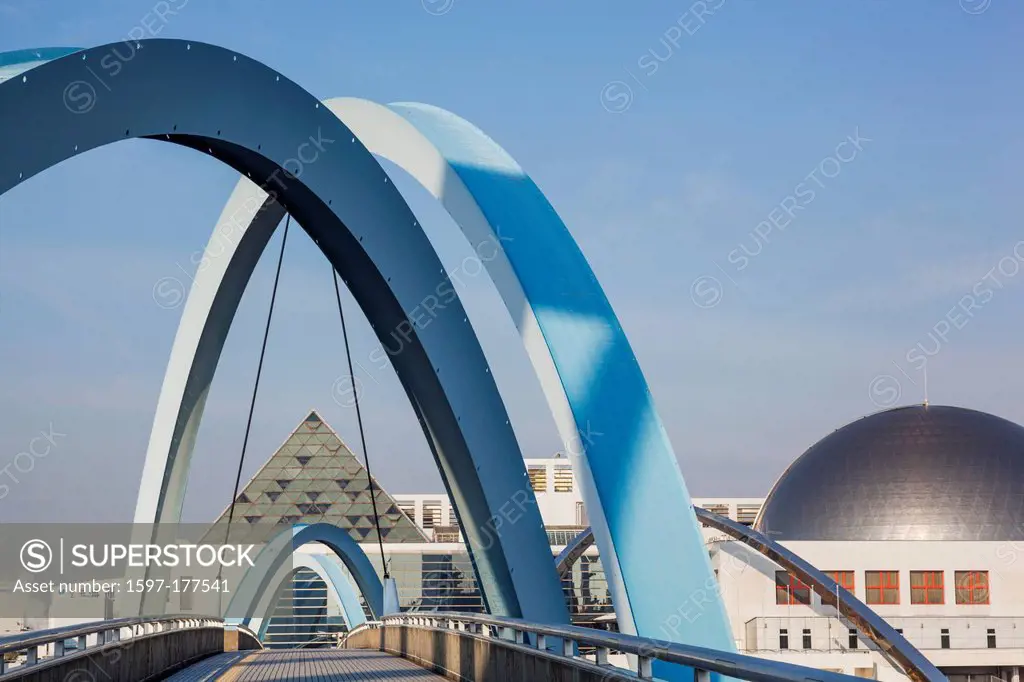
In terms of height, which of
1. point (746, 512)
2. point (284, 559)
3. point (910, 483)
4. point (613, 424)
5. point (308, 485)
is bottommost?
point (284, 559)

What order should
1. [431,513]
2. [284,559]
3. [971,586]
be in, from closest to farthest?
[284,559] < [971,586] < [431,513]

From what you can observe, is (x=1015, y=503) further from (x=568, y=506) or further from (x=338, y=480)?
(x=338, y=480)

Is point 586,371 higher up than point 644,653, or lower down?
higher up

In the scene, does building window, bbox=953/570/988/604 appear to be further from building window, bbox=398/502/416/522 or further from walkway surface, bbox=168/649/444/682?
building window, bbox=398/502/416/522

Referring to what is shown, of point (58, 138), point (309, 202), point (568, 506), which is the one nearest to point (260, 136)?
point (309, 202)

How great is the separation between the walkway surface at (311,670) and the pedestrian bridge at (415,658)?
0.02 metres

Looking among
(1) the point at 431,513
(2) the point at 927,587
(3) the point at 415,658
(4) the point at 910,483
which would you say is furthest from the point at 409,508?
(3) the point at 415,658

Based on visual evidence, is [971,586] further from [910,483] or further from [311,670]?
[311,670]

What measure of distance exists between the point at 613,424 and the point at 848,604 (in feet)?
107

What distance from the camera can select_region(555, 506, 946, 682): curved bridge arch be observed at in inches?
1598

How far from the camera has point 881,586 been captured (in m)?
58.2

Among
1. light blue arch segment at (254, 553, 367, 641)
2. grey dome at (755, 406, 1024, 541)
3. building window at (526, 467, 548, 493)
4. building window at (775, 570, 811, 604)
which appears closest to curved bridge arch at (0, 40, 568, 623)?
light blue arch segment at (254, 553, 367, 641)

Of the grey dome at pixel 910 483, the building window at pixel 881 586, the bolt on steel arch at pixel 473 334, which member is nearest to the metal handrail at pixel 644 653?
the bolt on steel arch at pixel 473 334

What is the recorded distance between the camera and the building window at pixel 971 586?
57.4 meters
